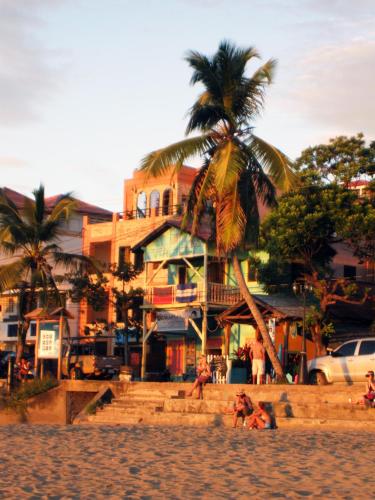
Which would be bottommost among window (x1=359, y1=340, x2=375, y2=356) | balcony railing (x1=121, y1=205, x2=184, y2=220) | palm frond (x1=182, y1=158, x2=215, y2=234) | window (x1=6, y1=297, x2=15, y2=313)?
window (x1=359, y1=340, x2=375, y2=356)

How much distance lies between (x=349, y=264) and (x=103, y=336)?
12142mm

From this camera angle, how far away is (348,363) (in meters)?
25.8

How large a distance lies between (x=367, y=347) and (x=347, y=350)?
0.70 m

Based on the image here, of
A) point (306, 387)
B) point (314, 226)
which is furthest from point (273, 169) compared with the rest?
point (306, 387)

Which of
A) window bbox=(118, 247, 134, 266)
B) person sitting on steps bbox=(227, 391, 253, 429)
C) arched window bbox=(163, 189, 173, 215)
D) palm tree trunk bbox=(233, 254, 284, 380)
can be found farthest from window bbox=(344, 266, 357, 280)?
person sitting on steps bbox=(227, 391, 253, 429)

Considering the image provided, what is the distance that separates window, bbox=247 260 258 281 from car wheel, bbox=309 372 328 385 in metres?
9.94

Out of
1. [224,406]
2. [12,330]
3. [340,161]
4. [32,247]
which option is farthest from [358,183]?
[12,330]

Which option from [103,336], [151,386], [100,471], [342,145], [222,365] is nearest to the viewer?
[100,471]

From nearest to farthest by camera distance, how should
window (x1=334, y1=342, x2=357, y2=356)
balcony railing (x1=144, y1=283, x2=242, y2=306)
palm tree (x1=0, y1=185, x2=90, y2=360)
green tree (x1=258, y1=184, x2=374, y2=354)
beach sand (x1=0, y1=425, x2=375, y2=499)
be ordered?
beach sand (x1=0, y1=425, x2=375, y2=499) < window (x1=334, y1=342, x2=357, y2=356) < green tree (x1=258, y1=184, x2=374, y2=354) < palm tree (x1=0, y1=185, x2=90, y2=360) < balcony railing (x1=144, y1=283, x2=242, y2=306)

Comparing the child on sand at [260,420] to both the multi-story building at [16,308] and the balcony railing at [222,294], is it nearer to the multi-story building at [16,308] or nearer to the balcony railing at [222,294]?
the balcony railing at [222,294]

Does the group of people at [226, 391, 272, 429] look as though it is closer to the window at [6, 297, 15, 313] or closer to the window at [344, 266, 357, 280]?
the window at [344, 266, 357, 280]

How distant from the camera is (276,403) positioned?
23.0 metres

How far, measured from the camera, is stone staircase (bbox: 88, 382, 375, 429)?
21.9 metres

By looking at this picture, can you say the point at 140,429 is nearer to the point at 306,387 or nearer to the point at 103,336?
the point at 306,387
